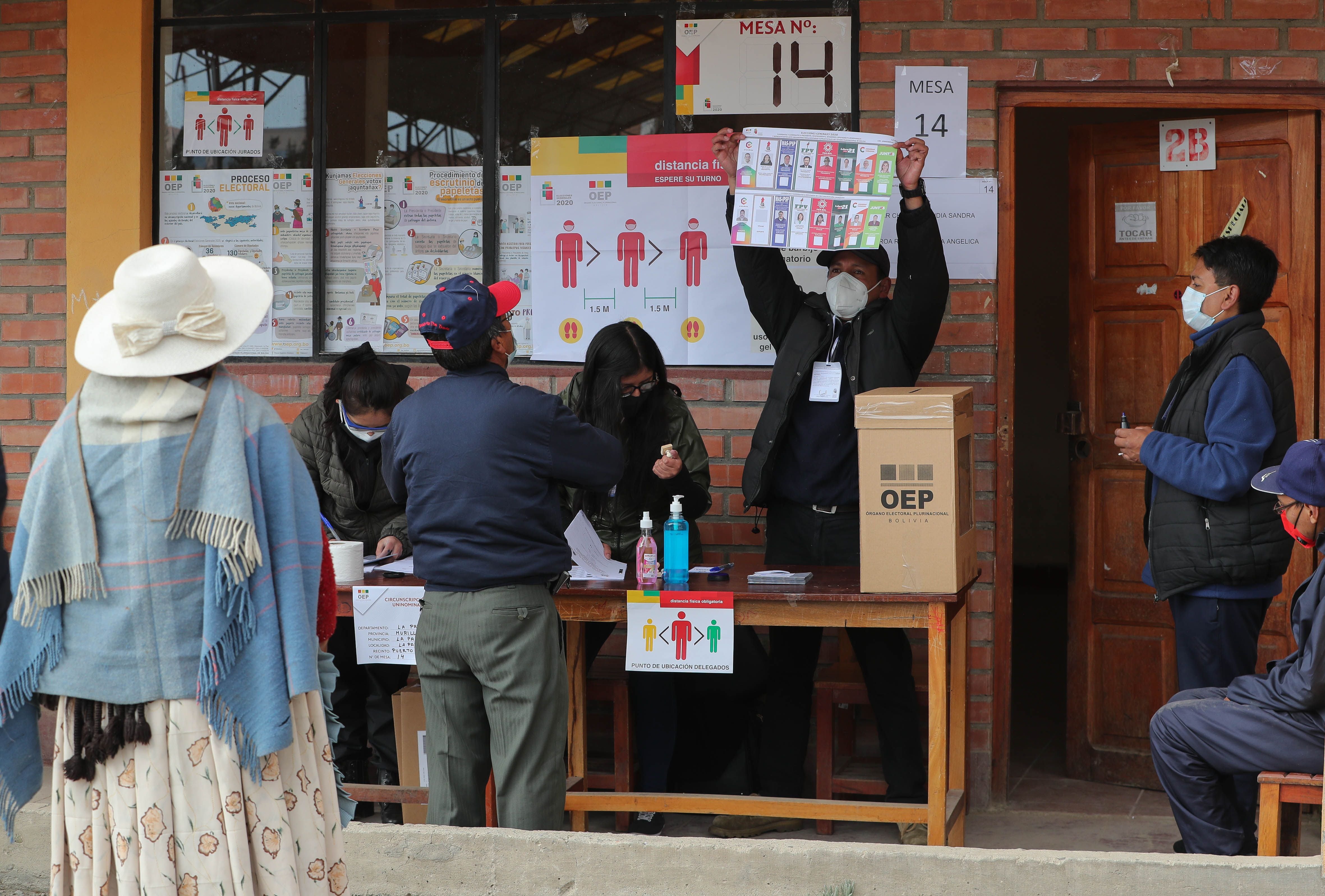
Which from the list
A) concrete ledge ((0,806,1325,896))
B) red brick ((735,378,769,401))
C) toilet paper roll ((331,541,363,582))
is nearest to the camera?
concrete ledge ((0,806,1325,896))

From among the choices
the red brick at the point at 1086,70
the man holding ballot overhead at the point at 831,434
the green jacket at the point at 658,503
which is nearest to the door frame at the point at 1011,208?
the red brick at the point at 1086,70

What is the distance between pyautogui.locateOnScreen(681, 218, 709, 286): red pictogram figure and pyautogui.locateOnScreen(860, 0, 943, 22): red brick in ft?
3.41

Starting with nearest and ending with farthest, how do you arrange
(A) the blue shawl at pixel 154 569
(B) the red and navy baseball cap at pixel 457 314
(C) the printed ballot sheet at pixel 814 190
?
(A) the blue shawl at pixel 154 569, (B) the red and navy baseball cap at pixel 457 314, (C) the printed ballot sheet at pixel 814 190

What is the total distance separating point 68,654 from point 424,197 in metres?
3.19

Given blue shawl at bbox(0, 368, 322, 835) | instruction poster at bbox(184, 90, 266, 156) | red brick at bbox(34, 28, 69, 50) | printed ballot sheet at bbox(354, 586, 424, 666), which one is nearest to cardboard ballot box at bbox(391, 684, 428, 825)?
printed ballot sheet at bbox(354, 586, 424, 666)

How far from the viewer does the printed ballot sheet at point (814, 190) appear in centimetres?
431

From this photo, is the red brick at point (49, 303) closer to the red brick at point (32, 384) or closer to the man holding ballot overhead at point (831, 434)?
the red brick at point (32, 384)

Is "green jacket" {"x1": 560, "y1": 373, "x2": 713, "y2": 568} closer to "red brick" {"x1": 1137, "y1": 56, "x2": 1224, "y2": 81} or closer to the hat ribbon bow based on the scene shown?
the hat ribbon bow

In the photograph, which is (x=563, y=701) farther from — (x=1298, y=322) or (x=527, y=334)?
(x=1298, y=322)

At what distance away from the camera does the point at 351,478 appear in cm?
463

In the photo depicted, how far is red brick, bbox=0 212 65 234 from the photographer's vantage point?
5.36 m

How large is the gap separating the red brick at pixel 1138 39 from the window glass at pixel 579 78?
5.63 feet

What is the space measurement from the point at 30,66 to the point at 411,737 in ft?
11.1

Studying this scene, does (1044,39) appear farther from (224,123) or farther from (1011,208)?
(224,123)
